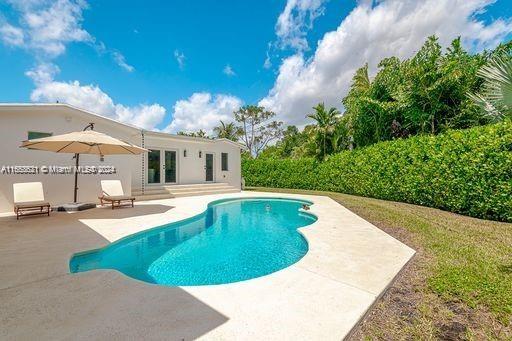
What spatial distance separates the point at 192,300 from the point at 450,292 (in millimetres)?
3577

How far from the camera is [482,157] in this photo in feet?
24.5

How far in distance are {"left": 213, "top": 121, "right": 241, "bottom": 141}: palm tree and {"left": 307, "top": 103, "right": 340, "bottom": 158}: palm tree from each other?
20.9m

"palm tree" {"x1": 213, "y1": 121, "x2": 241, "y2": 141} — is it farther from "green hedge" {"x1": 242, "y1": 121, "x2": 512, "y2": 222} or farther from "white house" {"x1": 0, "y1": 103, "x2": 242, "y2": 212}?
"green hedge" {"x1": 242, "y1": 121, "x2": 512, "y2": 222}

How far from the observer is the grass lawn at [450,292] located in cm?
255

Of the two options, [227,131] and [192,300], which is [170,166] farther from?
[227,131]

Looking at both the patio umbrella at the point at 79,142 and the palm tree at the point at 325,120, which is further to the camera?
the palm tree at the point at 325,120

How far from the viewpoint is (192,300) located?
9.76 ft

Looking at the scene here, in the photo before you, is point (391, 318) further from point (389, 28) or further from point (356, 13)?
point (389, 28)

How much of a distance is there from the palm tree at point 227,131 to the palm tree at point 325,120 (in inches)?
822

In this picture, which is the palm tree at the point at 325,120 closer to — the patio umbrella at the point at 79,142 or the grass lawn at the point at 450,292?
the grass lawn at the point at 450,292

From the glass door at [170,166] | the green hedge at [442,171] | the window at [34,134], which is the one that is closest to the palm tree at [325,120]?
the green hedge at [442,171]

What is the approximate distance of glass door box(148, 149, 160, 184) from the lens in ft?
50.5

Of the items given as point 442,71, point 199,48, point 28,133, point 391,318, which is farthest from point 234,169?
point 391,318

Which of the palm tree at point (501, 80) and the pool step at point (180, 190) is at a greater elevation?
the palm tree at point (501, 80)
